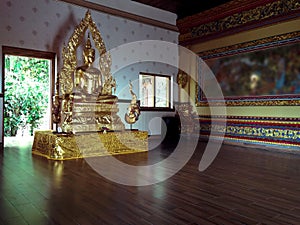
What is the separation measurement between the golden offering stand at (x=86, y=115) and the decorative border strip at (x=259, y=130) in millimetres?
2448

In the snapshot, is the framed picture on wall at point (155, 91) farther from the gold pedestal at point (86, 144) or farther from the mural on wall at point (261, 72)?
the gold pedestal at point (86, 144)

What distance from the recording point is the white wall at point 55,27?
525cm

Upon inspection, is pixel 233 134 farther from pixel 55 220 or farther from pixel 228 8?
pixel 55 220

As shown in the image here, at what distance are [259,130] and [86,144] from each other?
142 inches

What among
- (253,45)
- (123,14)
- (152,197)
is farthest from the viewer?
(123,14)

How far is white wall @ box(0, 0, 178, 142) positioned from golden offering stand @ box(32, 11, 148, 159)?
1.53 feet

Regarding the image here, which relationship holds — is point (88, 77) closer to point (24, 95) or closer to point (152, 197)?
point (24, 95)

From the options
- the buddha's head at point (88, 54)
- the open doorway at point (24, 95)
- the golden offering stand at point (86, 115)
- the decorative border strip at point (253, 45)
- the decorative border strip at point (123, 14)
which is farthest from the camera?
the open doorway at point (24, 95)

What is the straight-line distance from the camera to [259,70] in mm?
5855

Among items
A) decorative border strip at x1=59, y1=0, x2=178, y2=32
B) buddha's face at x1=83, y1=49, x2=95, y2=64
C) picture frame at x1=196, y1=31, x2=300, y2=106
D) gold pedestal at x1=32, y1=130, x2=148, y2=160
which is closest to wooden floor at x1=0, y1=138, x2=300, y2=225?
gold pedestal at x1=32, y1=130, x2=148, y2=160

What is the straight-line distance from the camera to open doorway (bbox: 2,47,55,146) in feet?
25.3

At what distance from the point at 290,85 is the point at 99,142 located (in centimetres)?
367

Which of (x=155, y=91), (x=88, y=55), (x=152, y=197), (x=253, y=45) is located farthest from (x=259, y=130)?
(x=152, y=197)

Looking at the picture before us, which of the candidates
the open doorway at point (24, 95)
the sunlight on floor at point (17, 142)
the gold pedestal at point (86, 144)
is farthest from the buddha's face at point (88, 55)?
the open doorway at point (24, 95)
